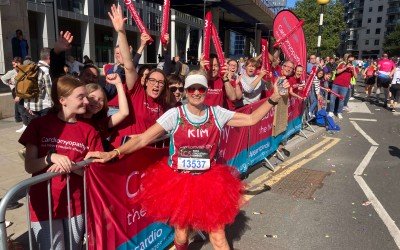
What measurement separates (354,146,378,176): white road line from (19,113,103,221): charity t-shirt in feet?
17.7

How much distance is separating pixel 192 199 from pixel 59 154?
114cm

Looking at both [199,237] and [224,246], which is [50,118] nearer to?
[224,246]

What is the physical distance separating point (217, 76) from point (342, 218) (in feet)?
9.23

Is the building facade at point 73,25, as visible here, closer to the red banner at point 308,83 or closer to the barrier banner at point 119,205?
the red banner at point 308,83

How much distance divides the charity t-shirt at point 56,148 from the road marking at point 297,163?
273 cm

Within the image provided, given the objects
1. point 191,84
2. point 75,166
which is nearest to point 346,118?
point 191,84

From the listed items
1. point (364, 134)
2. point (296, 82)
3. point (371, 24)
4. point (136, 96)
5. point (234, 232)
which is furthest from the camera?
point (371, 24)

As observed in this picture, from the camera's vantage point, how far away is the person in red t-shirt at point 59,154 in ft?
7.80

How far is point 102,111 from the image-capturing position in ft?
10.4

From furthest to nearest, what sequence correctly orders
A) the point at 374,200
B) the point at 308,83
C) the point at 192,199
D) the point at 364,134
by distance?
the point at 364,134 → the point at 308,83 → the point at 374,200 → the point at 192,199

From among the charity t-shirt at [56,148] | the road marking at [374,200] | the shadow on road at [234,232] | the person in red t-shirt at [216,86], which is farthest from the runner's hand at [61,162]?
the road marking at [374,200]

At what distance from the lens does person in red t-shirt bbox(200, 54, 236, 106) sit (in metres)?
5.40

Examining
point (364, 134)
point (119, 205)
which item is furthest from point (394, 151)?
point (119, 205)

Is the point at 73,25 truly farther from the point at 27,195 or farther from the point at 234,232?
the point at 27,195
